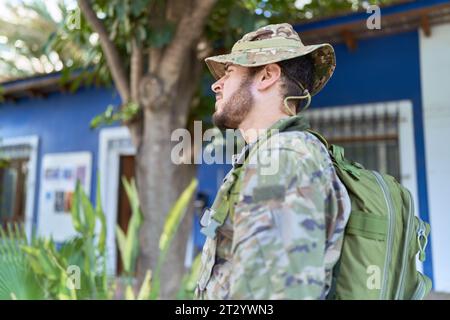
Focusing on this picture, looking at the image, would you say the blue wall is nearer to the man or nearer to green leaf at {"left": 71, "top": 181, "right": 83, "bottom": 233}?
green leaf at {"left": 71, "top": 181, "right": 83, "bottom": 233}

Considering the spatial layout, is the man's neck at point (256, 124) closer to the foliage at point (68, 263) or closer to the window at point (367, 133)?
the foliage at point (68, 263)

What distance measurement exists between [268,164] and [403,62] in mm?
4102

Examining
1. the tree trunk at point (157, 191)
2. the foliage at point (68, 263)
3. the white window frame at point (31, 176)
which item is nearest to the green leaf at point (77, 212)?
the foliage at point (68, 263)

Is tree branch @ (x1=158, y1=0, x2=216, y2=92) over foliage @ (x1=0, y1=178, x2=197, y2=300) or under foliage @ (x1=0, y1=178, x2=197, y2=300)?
over

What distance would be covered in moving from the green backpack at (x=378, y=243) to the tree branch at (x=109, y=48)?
2.87 m

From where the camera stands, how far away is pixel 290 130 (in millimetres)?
1086

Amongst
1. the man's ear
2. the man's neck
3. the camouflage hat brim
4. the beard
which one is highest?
the camouflage hat brim

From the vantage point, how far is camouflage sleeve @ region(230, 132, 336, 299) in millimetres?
898

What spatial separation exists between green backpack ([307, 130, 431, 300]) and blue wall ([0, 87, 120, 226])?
5.65 m

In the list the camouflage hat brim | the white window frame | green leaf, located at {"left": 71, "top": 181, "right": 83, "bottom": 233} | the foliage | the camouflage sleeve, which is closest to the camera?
the camouflage sleeve

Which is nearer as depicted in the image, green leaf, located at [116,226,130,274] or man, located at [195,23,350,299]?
man, located at [195,23,350,299]

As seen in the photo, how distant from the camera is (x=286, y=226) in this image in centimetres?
92

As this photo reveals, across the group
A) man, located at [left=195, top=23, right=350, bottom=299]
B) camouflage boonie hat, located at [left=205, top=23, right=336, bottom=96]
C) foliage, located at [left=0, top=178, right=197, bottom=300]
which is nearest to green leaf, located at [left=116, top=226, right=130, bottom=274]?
foliage, located at [left=0, top=178, right=197, bottom=300]

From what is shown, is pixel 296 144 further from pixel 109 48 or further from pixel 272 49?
pixel 109 48
